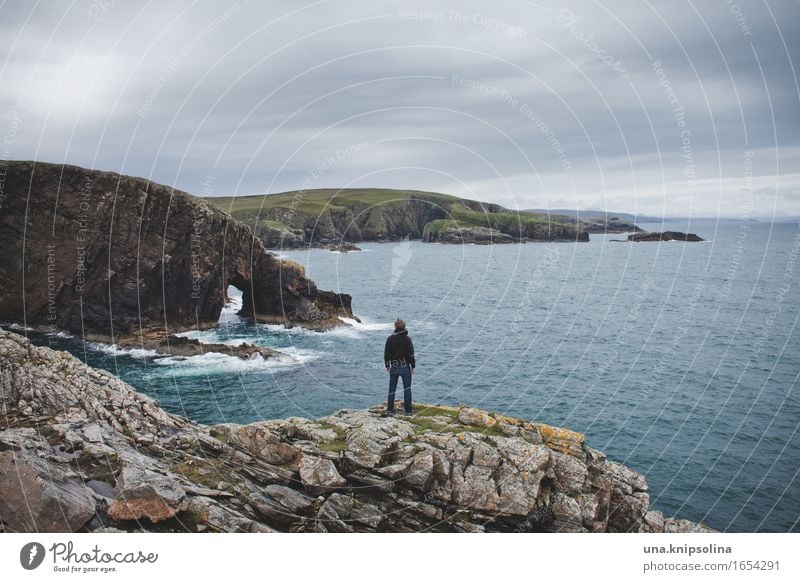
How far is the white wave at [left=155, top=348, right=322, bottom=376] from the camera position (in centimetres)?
4756

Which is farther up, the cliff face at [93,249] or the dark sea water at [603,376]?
the cliff face at [93,249]

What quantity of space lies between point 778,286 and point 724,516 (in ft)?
295

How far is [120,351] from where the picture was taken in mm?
53000

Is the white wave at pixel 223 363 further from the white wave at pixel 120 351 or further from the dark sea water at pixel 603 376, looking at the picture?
the white wave at pixel 120 351

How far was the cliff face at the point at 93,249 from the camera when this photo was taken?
55406 mm

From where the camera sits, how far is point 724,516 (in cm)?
2588

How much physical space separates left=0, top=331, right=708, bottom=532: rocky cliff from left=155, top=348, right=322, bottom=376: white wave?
30696 millimetres

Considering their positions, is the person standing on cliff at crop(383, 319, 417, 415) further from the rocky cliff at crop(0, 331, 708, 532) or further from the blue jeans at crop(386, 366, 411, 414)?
the rocky cliff at crop(0, 331, 708, 532)

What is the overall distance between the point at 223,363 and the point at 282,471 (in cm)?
3803

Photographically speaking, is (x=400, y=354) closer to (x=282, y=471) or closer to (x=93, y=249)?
(x=282, y=471)

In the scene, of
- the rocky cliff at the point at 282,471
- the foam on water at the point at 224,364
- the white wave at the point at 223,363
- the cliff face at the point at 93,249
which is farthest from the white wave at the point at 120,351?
the rocky cliff at the point at 282,471

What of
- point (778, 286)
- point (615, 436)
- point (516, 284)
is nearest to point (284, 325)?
point (615, 436)

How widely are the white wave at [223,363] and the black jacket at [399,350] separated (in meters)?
34.6

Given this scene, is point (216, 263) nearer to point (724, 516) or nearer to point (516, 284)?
point (724, 516)
